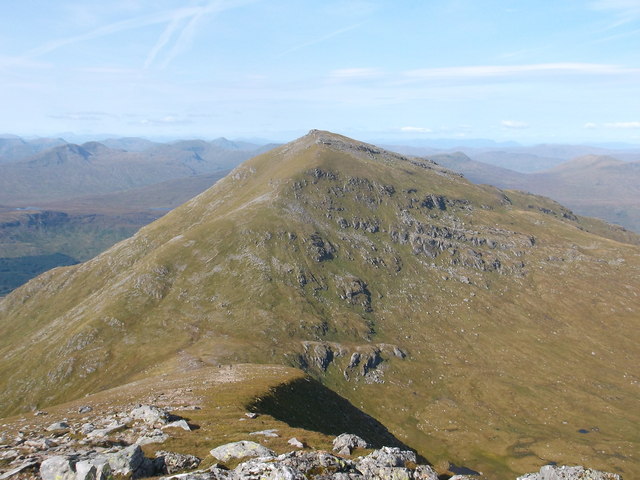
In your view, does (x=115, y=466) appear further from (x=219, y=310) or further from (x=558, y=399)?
(x=558, y=399)

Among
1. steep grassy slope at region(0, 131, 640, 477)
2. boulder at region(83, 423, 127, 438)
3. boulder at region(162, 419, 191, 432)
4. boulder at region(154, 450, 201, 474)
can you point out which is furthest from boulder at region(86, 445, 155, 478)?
steep grassy slope at region(0, 131, 640, 477)

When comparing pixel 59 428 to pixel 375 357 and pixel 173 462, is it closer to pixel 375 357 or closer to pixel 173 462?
pixel 173 462

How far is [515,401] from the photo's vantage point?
151125mm

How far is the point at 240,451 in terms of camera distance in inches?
1247

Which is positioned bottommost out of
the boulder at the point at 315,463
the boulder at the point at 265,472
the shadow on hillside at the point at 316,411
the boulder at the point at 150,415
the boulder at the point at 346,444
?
the shadow on hillside at the point at 316,411

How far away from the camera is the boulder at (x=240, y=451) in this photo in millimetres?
31109

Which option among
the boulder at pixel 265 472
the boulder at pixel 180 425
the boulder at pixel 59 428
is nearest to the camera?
the boulder at pixel 265 472

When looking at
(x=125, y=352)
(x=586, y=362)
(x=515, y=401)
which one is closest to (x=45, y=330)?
(x=125, y=352)

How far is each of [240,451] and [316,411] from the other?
35650 mm

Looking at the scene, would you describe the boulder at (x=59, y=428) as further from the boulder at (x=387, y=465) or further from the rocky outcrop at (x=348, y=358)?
the rocky outcrop at (x=348, y=358)

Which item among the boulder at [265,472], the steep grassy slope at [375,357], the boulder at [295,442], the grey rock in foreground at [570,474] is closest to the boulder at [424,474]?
the grey rock in foreground at [570,474]

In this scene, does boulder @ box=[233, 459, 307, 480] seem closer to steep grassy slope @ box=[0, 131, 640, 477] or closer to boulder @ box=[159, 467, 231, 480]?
boulder @ box=[159, 467, 231, 480]

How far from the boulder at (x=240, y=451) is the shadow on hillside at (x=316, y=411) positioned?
2266 centimetres

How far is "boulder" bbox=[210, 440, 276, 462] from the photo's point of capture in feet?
102
